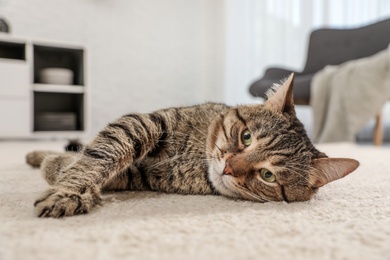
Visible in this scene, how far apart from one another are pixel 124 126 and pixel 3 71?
269cm

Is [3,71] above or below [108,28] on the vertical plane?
below

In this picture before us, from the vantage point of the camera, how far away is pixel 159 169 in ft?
2.87

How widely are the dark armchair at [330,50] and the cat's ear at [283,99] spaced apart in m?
A: 2.14

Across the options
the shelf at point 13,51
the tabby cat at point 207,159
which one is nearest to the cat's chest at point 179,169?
the tabby cat at point 207,159

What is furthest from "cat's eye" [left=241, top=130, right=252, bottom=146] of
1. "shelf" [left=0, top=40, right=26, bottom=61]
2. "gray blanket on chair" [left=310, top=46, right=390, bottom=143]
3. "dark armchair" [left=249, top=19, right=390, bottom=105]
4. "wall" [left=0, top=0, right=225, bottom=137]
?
"shelf" [left=0, top=40, right=26, bottom=61]

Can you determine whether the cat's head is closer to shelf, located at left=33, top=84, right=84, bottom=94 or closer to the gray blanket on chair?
the gray blanket on chair

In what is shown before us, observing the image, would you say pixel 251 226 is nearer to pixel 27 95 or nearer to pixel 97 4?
pixel 27 95

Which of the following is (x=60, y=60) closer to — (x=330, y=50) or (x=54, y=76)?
(x=54, y=76)

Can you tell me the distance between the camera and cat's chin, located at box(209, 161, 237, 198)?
793 millimetres

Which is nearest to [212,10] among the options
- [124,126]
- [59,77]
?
[59,77]

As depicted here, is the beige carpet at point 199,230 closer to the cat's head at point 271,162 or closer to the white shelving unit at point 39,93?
the cat's head at point 271,162

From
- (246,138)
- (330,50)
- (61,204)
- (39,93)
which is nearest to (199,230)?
(61,204)

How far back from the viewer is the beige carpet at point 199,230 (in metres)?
0.43

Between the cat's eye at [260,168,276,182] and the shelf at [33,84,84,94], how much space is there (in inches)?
115
